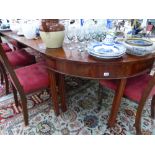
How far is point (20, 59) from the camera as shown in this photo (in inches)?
80.9

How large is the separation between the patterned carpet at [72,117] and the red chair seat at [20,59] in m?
0.43

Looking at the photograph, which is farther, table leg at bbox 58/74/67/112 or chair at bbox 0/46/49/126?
table leg at bbox 58/74/67/112

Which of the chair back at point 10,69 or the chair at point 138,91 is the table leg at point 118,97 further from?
the chair back at point 10,69

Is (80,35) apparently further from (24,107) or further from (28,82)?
(24,107)

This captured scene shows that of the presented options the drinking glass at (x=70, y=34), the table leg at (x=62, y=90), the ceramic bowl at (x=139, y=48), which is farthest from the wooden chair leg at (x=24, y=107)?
the ceramic bowl at (x=139, y=48)

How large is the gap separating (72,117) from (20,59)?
1018 mm

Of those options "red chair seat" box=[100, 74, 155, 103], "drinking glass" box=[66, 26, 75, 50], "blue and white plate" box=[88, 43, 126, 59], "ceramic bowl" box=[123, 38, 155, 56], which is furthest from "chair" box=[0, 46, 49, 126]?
"ceramic bowl" box=[123, 38, 155, 56]

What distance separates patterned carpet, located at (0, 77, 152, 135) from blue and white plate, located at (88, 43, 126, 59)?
80cm

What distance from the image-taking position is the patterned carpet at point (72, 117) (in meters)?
1.55

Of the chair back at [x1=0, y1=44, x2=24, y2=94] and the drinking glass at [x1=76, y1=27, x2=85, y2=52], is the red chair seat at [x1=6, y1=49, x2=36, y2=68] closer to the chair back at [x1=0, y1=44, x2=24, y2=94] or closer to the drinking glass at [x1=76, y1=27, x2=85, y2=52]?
the chair back at [x1=0, y1=44, x2=24, y2=94]

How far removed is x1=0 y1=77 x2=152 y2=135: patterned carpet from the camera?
155 cm

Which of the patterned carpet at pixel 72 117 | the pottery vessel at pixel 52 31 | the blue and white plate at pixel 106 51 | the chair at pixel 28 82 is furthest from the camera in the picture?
the patterned carpet at pixel 72 117

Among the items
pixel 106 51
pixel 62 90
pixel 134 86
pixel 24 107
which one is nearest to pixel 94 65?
pixel 106 51
